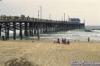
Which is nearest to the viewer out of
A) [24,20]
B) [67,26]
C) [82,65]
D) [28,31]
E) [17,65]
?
[82,65]

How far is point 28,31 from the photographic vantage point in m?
78.9

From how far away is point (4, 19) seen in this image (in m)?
62.3

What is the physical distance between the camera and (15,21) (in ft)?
213

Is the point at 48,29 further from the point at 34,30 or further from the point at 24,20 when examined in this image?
the point at 24,20

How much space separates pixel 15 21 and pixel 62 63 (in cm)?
4672

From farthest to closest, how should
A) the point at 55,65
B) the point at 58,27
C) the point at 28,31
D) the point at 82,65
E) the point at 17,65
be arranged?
the point at 58,27 → the point at 28,31 → the point at 55,65 → the point at 17,65 → the point at 82,65

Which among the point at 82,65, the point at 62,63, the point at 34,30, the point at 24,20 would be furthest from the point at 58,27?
the point at 82,65

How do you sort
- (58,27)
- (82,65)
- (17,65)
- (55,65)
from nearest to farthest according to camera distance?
(82,65)
(17,65)
(55,65)
(58,27)

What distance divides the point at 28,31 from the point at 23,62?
64419 mm

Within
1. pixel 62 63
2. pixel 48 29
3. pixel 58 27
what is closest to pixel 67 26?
pixel 58 27

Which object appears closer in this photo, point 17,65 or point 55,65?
point 17,65

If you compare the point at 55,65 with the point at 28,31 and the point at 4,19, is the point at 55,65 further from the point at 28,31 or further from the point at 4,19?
the point at 28,31

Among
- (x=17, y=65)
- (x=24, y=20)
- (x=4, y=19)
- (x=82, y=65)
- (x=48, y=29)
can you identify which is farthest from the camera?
(x=48, y=29)

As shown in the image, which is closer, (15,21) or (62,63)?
(62,63)
